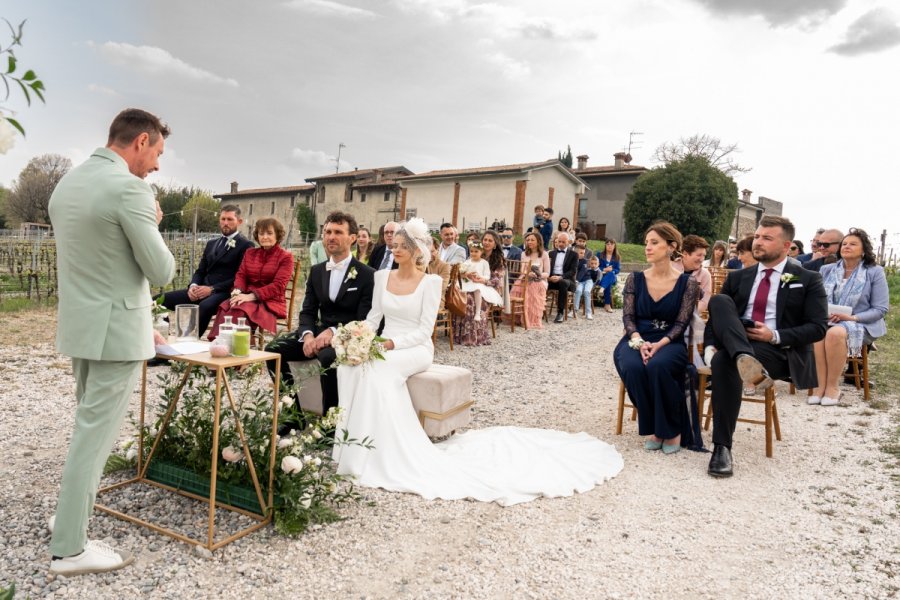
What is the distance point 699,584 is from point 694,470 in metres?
1.73

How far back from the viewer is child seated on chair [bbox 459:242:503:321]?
387 inches

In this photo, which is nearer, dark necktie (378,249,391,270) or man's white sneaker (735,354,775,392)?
man's white sneaker (735,354,775,392)

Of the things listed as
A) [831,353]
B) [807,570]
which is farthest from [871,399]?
[807,570]

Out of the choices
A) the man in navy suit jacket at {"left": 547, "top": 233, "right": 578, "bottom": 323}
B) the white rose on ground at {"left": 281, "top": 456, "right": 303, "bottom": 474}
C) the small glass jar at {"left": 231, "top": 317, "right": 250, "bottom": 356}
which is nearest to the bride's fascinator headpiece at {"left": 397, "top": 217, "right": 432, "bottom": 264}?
the small glass jar at {"left": 231, "top": 317, "right": 250, "bottom": 356}

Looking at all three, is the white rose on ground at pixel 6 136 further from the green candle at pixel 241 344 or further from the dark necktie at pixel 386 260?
the dark necktie at pixel 386 260

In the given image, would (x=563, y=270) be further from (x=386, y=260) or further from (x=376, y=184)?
(x=376, y=184)

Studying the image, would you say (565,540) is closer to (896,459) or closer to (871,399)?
(896,459)

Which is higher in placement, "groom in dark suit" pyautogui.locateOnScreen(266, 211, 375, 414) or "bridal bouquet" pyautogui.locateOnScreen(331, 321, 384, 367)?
"groom in dark suit" pyautogui.locateOnScreen(266, 211, 375, 414)

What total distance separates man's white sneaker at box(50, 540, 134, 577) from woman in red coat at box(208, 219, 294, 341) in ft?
13.5

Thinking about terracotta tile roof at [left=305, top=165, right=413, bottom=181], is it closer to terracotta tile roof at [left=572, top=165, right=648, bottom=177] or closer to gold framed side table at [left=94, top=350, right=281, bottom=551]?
terracotta tile roof at [left=572, top=165, right=648, bottom=177]

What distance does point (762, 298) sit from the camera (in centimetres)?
517

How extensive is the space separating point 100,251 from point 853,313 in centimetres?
751

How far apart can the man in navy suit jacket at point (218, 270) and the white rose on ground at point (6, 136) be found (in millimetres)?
6281

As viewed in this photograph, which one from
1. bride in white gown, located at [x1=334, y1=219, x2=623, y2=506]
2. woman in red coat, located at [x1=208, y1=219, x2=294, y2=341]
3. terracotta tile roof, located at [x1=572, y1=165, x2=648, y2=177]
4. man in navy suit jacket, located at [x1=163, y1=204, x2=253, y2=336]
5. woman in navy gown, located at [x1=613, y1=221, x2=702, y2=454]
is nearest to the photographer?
bride in white gown, located at [x1=334, y1=219, x2=623, y2=506]
